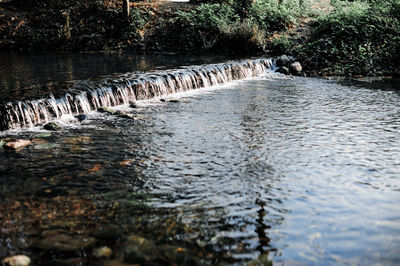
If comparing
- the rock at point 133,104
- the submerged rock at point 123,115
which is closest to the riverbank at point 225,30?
the rock at point 133,104

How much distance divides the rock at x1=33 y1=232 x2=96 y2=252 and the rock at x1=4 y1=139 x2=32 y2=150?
10.3 feet

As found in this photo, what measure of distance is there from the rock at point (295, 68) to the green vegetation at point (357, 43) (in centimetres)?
57

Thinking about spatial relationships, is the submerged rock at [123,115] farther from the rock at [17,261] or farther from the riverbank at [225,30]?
the riverbank at [225,30]

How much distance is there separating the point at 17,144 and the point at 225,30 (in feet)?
42.0

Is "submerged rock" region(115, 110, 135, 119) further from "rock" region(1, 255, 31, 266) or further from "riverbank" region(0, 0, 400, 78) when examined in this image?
"riverbank" region(0, 0, 400, 78)

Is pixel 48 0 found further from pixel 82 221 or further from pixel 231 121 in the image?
pixel 82 221

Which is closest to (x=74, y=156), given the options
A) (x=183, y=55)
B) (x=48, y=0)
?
(x=183, y=55)

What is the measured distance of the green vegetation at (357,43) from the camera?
47.5ft

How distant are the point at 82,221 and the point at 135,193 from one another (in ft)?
2.69

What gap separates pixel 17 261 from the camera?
10.4 ft

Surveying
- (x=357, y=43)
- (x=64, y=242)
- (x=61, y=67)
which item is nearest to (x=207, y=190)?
(x=64, y=242)

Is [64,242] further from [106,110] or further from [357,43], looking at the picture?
[357,43]

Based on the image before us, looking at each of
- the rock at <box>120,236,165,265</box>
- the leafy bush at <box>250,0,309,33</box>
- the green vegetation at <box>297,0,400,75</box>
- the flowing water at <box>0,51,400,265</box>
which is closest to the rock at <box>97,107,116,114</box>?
the flowing water at <box>0,51,400,265</box>

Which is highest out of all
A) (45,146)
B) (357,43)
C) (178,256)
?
(357,43)
